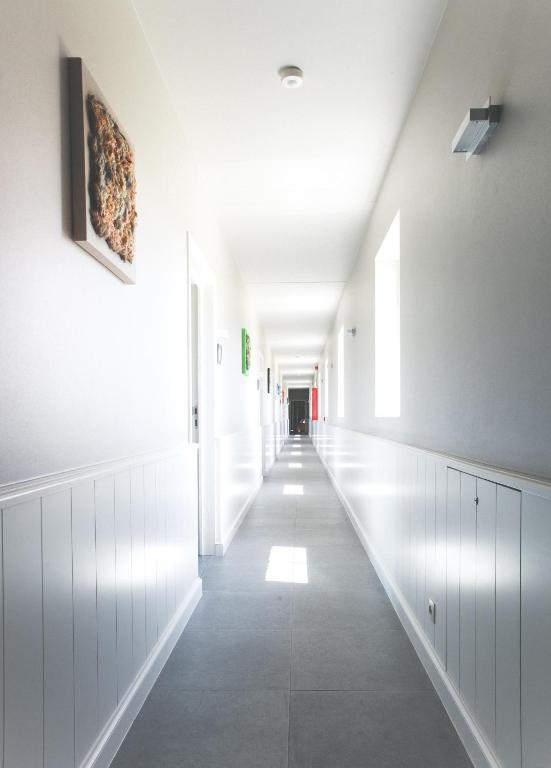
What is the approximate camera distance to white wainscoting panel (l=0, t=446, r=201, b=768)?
3.73 feet

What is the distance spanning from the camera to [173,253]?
286 centimetres

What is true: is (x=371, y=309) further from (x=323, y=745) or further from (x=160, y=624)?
(x=323, y=745)

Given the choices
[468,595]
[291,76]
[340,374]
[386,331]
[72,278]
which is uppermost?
[291,76]

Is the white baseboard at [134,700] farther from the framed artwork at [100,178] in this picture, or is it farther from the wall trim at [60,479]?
the framed artwork at [100,178]

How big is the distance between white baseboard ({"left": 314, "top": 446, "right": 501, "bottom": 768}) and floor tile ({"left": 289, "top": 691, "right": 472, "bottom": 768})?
4 centimetres

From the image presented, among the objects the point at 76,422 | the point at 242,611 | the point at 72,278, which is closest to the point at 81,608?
the point at 76,422

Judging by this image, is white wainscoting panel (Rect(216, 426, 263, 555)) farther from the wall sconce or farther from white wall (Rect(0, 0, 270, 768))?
the wall sconce

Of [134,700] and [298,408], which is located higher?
[134,700]

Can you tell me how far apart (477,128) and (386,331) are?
8.51 ft

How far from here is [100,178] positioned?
1.64 meters

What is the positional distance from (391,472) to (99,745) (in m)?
2.07

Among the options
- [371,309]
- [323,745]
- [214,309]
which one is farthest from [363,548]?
[323,745]

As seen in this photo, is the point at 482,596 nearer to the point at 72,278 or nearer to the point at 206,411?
the point at 72,278

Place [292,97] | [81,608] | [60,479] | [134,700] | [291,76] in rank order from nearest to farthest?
[60,479], [81,608], [134,700], [291,76], [292,97]
